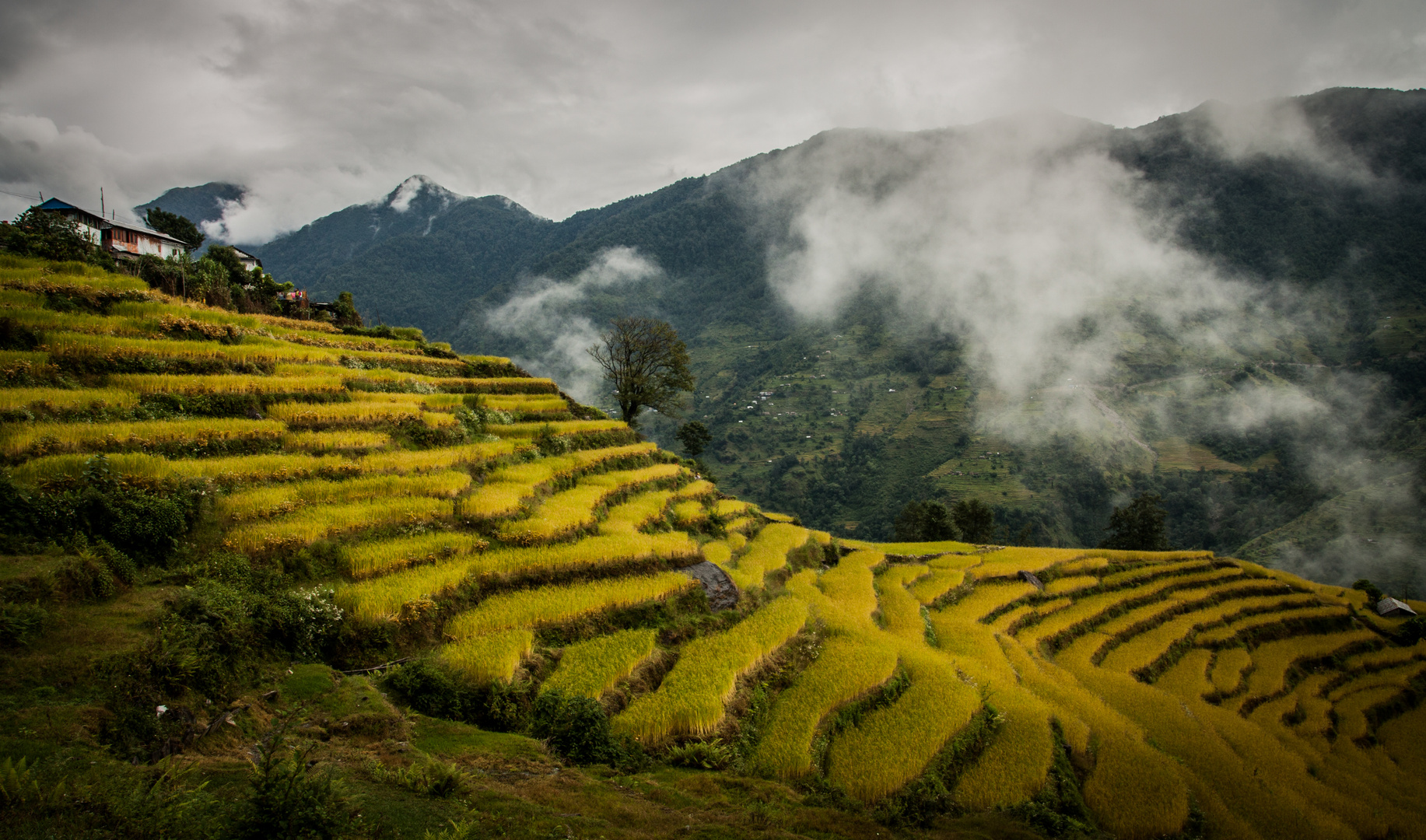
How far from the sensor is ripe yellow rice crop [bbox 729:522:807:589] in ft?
55.4

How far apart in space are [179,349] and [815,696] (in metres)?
18.1

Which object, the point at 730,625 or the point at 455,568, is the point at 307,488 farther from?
the point at 730,625

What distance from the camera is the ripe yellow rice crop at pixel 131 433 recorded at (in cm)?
957

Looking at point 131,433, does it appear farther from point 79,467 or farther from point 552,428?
point 552,428

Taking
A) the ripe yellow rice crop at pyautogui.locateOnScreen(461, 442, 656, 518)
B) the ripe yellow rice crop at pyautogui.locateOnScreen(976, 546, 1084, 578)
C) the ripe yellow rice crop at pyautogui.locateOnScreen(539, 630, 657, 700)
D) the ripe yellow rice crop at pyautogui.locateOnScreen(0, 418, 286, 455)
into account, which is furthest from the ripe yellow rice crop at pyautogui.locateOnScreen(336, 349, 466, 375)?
the ripe yellow rice crop at pyautogui.locateOnScreen(976, 546, 1084, 578)

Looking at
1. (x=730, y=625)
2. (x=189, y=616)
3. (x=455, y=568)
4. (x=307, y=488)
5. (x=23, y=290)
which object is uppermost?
(x=23, y=290)

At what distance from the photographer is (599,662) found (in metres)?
10.3

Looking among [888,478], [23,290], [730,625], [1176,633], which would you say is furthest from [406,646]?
[888,478]

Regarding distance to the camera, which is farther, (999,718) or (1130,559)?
(1130,559)

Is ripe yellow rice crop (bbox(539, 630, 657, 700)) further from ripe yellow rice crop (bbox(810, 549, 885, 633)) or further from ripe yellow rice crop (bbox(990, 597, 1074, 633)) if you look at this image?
ripe yellow rice crop (bbox(990, 597, 1074, 633))

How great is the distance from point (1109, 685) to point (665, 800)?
16.2 meters

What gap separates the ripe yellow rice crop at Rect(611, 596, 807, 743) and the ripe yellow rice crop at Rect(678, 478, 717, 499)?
326 inches

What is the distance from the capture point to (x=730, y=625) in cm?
1403

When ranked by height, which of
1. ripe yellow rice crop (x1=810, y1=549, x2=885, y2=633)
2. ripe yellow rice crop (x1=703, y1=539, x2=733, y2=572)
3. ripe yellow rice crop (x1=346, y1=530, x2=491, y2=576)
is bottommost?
ripe yellow rice crop (x1=810, y1=549, x2=885, y2=633)
